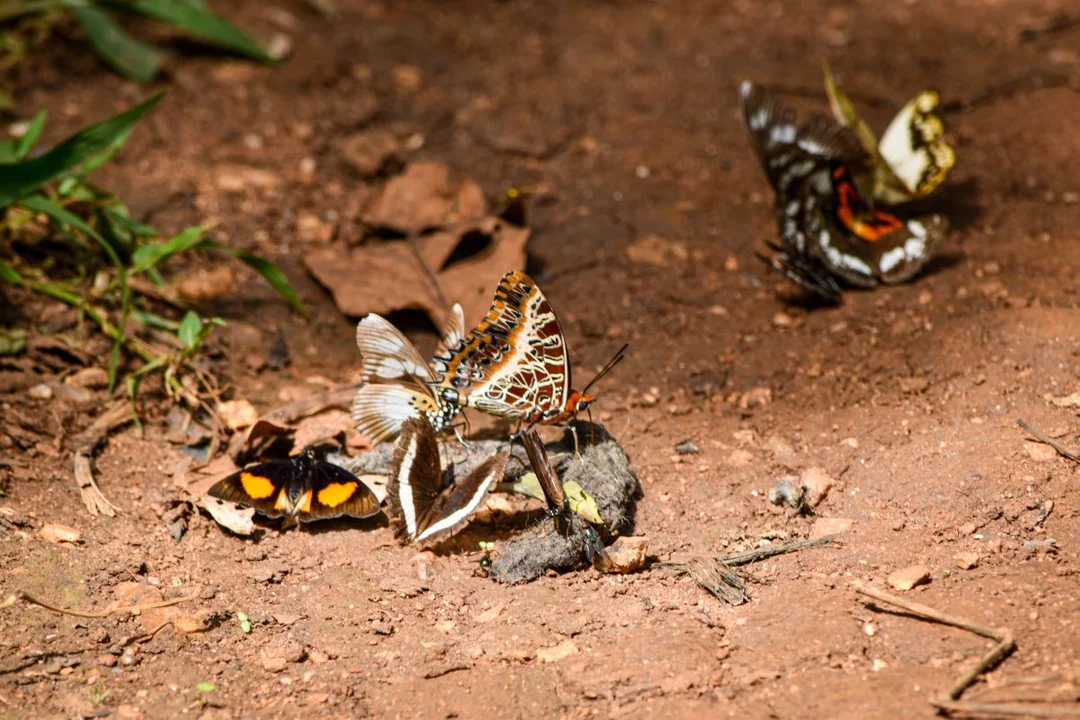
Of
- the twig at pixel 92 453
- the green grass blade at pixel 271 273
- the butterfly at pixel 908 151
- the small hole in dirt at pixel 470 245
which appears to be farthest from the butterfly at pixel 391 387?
the butterfly at pixel 908 151

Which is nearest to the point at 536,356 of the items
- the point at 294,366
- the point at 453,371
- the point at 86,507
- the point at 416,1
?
the point at 453,371

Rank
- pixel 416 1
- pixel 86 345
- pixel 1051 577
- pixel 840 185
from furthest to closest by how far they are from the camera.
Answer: pixel 416 1
pixel 840 185
pixel 86 345
pixel 1051 577

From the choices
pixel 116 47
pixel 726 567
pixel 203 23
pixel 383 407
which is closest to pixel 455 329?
pixel 383 407

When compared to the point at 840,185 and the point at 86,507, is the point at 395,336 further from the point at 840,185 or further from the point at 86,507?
the point at 840,185

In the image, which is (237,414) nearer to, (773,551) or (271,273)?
(271,273)

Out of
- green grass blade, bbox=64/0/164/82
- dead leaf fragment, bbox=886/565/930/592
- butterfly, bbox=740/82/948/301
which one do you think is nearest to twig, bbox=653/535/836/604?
dead leaf fragment, bbox=886/565/930/592

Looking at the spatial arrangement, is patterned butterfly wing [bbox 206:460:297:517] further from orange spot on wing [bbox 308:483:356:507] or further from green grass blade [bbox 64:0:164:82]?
green grass blade [bbox 64:0:164:82]

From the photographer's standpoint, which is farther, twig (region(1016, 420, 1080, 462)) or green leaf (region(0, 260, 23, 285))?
green leaf (region(0, 260, 23, 285))
